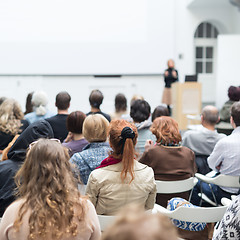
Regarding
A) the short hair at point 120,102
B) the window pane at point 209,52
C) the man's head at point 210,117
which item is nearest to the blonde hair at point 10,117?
→ the short hair at point 120,102

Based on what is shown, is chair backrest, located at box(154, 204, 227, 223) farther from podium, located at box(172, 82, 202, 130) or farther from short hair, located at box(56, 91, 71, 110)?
podium, located at box(172, 82, 202, 130)

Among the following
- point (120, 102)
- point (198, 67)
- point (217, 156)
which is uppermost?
point (198, 67)

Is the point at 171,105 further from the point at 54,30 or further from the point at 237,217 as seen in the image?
the point at 237,217

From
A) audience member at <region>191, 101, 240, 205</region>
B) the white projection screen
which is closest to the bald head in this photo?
audience member at <region>191, 101, 240, 205</region>

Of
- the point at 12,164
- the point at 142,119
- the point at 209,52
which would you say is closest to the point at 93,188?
the point at 12,164

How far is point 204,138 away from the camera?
3.61 metres

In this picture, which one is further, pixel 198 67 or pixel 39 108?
pixel 198 67

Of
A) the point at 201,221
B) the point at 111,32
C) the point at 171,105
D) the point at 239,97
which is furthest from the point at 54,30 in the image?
the point at 201,221

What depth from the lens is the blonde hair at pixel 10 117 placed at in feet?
11.8

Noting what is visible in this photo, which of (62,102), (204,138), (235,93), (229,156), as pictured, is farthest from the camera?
(235,93)

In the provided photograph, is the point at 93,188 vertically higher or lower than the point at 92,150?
lower

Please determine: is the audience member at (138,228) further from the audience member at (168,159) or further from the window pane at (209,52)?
the window pane at (209,52)

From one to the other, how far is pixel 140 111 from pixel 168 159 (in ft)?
3.58

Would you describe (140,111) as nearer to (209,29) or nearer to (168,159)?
(168,159)
